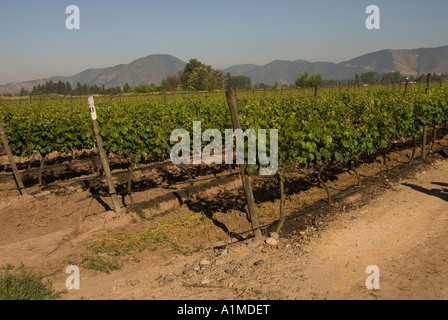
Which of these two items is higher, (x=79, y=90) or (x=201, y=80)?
(x=201, y=80)

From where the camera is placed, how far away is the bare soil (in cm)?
422

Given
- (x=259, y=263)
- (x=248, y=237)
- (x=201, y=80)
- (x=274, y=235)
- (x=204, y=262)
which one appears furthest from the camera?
(x=201, y=80)

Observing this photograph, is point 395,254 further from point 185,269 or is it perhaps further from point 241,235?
point 185,269

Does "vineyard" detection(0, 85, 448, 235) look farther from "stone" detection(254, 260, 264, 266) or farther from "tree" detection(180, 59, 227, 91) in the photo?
"tree" detection(180, 59, 227, 91)

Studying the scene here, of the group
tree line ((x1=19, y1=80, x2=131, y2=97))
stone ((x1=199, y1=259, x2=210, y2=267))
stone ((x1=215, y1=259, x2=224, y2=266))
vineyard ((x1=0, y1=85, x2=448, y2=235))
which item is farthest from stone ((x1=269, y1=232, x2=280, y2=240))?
tree line ((x1=19, y1=80, x2=131, y2=97))

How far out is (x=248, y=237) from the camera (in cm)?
578

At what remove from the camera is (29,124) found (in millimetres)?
9180

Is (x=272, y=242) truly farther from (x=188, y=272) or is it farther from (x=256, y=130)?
(x=256, y=130)

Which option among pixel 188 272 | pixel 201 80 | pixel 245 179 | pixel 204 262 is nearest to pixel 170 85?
pixel 201 80

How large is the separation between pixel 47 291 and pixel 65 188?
4456mm

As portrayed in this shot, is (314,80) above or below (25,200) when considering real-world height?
above

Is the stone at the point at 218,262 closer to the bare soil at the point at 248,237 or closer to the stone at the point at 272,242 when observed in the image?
the bare soil at the point at 248,237

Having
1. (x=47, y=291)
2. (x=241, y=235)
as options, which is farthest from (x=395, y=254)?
(x=47, y=291)

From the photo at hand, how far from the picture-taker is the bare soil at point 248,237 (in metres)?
4.22
